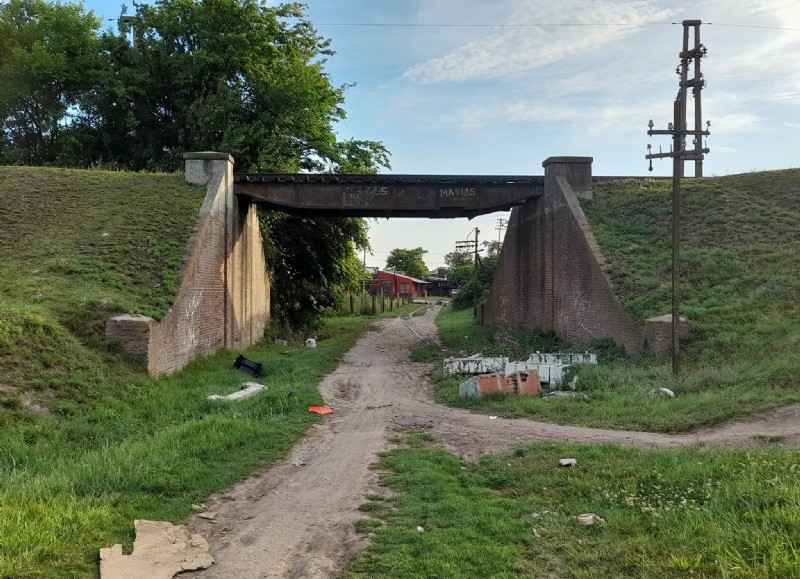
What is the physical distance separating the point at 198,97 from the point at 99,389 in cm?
1950

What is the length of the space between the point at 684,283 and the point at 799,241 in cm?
390

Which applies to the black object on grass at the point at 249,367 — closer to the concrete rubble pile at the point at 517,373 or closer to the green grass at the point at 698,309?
the green grass at the point at 698,309

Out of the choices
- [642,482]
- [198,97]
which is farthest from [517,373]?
[198,97]

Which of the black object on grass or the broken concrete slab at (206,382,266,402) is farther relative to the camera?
the black object on grass

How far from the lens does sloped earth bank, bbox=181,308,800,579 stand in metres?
4.39

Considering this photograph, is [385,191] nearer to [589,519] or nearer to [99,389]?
[99,389]

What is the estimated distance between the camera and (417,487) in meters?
5.80

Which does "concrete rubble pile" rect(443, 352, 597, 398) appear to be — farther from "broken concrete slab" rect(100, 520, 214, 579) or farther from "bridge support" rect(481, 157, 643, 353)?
"broken concrete slab" rect(100, 520, 214, 579)

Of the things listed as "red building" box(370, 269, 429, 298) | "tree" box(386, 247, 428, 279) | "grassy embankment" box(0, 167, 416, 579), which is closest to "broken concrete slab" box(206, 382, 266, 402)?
"grassy embankment" box(0, 167, 416, 579)

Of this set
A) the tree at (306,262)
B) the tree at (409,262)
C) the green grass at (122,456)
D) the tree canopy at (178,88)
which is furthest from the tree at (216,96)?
the tree at (409,262)

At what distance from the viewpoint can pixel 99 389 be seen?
375 inches

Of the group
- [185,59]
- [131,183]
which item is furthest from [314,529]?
[185,59]

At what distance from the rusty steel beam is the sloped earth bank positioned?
25.3 feet

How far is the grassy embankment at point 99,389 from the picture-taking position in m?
4.87
